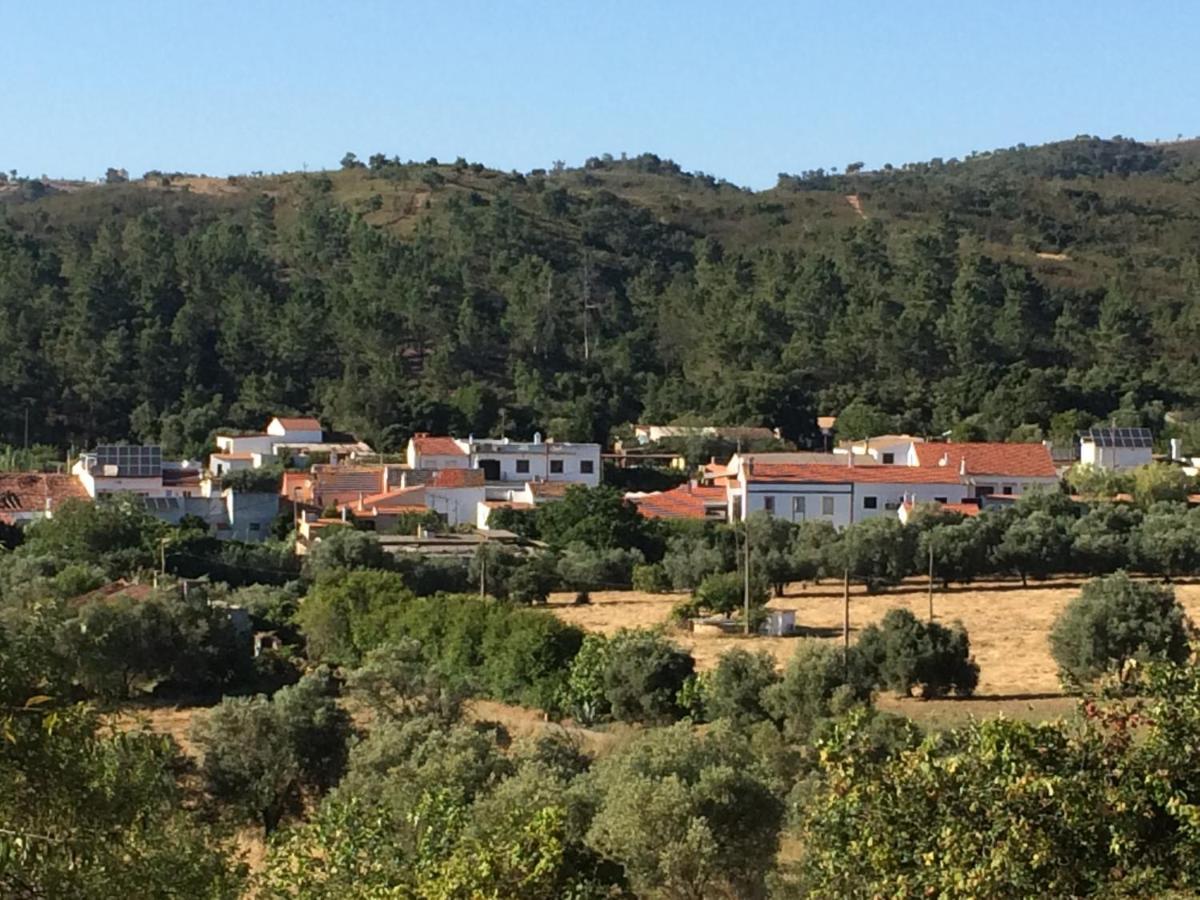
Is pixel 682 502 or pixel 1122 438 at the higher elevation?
pixel 1122 438

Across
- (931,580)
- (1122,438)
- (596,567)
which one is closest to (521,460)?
(596,567)

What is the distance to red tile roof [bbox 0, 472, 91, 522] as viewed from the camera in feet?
159

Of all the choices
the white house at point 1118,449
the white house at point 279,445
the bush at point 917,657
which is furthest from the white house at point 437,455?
the bush at point 917,657

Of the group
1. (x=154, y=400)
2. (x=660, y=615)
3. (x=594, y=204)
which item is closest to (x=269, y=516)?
(x=660, y=615)

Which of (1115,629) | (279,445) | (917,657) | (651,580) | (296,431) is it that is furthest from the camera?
(296,431)

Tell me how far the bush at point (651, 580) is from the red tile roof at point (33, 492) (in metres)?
14.8

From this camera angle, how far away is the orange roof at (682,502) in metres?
51.8

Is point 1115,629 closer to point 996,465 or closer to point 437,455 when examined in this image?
point 996,465

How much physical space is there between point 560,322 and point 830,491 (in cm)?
3658

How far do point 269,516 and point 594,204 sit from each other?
69.7 meters

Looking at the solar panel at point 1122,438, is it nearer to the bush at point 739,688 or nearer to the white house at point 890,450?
the white house at point 890,450

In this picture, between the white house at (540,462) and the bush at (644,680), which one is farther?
the white house at (540,462)

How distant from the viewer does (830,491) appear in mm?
51312

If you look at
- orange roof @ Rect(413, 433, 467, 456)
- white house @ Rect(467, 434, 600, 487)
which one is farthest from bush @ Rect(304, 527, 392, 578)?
white house @ Rect(467, 434, 600, 487)
